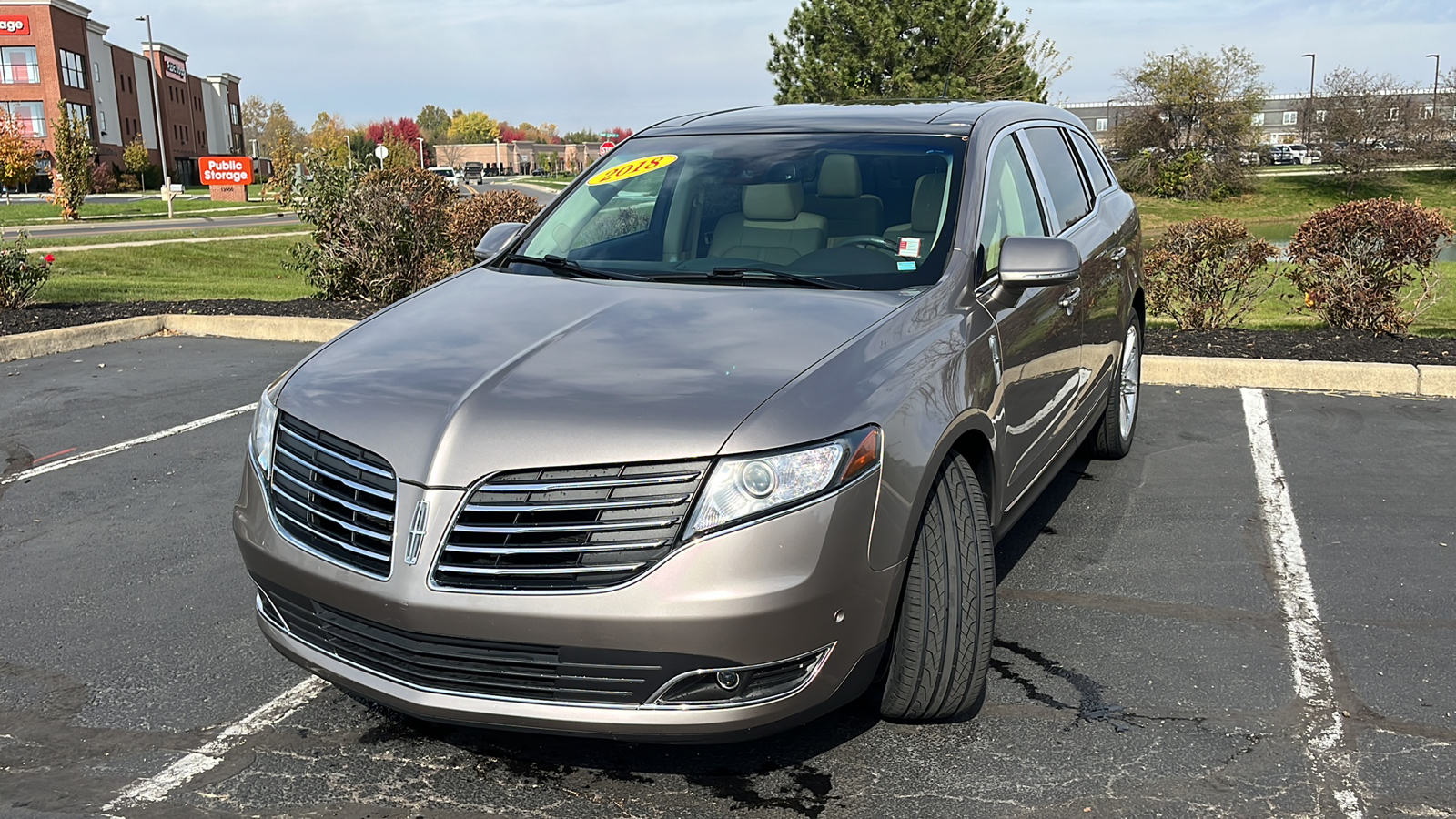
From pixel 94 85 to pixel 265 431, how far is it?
89.7 metres

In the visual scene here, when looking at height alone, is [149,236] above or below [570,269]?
below

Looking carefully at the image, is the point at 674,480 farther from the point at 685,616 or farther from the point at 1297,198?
the point at 1297,198

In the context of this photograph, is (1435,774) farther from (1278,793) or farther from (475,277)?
(475,277)

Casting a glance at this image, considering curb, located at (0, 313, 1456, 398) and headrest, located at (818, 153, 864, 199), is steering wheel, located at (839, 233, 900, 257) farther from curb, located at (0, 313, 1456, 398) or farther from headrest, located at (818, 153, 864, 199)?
curb, located at (0, 313, 1456, 398)

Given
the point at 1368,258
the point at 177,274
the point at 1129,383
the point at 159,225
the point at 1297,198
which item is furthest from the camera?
the point at 1297,198

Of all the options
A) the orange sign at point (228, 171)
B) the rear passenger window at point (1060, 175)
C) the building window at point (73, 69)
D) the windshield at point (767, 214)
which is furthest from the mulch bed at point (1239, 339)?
the building window at point (73, 69)

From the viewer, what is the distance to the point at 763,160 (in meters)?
4.64

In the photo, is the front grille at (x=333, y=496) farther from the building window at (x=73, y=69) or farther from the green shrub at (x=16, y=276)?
the building window at (x=73, y=69)

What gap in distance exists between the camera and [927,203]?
13.8ft

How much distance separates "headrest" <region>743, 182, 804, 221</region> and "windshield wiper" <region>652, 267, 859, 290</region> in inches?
14.8

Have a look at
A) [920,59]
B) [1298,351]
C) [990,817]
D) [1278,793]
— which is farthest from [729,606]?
[920,59]

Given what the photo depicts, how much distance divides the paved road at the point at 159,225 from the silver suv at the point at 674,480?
27757 mm

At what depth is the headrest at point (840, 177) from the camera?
14.4 ft

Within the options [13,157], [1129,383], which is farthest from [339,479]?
[13,157]
